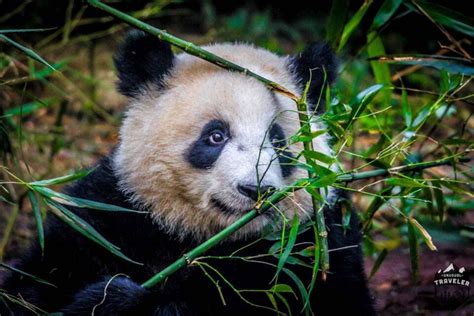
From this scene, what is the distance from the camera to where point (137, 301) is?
9.65ft

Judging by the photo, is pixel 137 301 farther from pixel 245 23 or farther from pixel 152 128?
pixel 245 23

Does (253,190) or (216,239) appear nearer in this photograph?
(216,239)

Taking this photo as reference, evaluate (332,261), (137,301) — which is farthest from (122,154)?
(332,261)

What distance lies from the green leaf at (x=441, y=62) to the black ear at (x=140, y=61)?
3.76 feet

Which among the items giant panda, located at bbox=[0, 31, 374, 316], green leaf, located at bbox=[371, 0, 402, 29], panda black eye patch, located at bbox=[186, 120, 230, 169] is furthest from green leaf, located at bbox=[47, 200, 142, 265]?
green leaf, located at bbox=[371, 0, 402, 29]

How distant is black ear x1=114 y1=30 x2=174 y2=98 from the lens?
3.65 meters

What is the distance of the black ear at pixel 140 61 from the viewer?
3.65m

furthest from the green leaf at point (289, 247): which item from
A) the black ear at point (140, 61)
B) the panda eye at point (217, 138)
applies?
the black ear at point (140, 61)

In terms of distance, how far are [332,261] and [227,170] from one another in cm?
68

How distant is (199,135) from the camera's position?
3459 millimetres

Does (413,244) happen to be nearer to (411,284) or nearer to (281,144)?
(281,144)

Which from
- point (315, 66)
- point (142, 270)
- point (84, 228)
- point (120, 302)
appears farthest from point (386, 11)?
point (120, 302)

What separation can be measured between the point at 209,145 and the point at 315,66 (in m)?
0.80

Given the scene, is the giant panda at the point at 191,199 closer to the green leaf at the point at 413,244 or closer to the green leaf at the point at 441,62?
the green leaf at the point at 413,244
